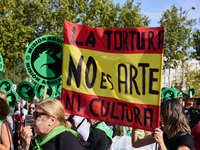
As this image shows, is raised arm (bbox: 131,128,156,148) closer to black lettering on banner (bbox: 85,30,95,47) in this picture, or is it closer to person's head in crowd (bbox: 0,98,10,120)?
black lettering on banner (bbox: 85,30,95,47)

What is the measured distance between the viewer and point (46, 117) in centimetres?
254

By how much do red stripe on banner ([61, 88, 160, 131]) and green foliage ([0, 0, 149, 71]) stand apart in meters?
14.7

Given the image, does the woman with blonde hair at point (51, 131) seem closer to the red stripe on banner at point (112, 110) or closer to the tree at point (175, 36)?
the red stripe on banner at point (112, 110)

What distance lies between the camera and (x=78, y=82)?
361cm

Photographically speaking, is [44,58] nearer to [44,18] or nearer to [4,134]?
[4,134]

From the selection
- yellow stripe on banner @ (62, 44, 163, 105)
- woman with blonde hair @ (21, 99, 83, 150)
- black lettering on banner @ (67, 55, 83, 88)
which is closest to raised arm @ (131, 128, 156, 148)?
yellow stripe on banner @ (62, 44, 163, 105)

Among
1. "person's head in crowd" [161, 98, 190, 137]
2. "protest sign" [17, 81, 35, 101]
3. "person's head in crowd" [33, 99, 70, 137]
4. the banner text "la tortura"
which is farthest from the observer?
"protest sign" [17, 81, 35, 101]

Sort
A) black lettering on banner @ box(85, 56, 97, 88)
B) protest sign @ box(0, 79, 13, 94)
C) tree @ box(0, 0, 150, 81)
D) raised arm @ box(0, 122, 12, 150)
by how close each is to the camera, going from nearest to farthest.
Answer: raised arm @ box(0, 122, 12, 150), black lettering on banner @ box(85, 56, 97, 88), protest sign @ box(0, 79, 13, 94), tree @ box(0, 0, 150, 81)

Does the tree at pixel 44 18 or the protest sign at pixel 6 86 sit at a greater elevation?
the tree at pixel 44 18

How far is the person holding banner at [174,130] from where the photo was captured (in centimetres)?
286

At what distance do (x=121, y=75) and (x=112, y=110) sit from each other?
17.3 inches

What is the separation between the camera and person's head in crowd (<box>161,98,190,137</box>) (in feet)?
9.87

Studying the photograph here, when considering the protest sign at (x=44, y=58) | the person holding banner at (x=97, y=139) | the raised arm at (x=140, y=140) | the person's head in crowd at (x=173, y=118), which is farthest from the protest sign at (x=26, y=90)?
the person's head in crowd at (x=173, y=118)

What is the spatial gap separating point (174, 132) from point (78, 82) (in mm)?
1352
